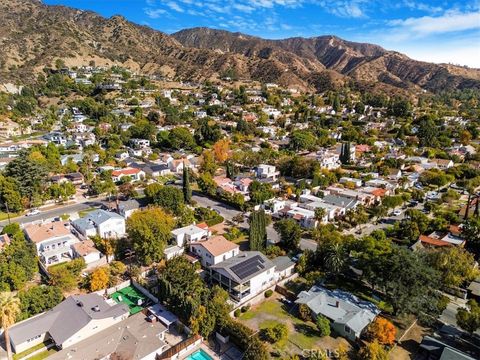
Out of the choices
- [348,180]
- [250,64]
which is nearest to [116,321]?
[348,180]

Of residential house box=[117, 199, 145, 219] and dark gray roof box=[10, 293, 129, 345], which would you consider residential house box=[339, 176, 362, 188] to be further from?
dark gray roof box=[10, 293, 129, 345]

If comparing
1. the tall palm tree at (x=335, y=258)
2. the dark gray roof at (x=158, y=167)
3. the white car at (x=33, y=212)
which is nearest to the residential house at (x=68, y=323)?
the tall palm tree at (x=335, y=258)

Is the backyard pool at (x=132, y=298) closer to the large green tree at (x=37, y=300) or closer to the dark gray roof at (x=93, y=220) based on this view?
the large green tree at (x=37, y=300)

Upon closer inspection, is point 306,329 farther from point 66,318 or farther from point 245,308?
point 66,318

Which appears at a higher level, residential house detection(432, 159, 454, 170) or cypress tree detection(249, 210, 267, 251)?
residential house detection(432, 159, 454, 170)

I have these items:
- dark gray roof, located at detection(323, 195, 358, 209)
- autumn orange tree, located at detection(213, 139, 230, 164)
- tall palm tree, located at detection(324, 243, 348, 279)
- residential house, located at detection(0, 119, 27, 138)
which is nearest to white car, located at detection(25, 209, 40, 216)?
autumn orange tree, located at detection(213, 139, 230, 164)

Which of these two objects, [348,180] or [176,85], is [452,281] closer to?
[348,180]

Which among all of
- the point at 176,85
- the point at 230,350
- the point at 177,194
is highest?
the point at 176,85

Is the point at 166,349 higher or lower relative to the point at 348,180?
lower
